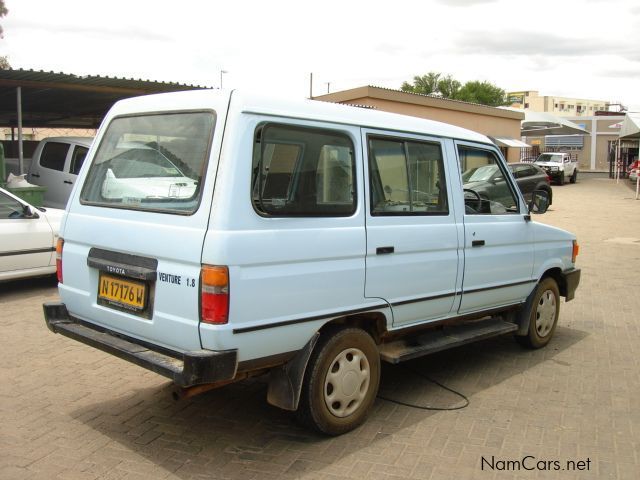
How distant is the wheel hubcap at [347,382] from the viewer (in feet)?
12.4

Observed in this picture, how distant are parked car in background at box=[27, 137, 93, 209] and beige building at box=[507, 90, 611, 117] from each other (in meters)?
95.9

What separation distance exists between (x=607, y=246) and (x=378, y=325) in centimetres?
988

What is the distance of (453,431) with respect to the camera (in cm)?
402

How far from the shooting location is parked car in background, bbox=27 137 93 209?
11.1 m

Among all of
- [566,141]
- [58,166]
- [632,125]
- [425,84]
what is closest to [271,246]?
[58,166]

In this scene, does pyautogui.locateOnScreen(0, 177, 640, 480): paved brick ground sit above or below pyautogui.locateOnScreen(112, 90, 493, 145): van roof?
below

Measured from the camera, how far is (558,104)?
4761 inches

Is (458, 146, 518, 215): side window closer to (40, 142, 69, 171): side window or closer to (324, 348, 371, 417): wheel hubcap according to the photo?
(324, 348, 371, 417): wheel hubcap

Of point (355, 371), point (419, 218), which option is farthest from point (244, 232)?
point (419, 218)

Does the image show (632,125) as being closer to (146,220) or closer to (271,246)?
(271,246)

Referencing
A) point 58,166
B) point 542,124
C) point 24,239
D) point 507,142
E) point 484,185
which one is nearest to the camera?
point 484,185

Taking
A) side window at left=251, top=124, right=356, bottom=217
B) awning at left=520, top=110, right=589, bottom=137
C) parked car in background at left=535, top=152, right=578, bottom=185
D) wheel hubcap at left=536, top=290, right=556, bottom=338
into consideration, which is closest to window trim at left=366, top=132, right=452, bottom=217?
side window at left=251, top=124, right=356, bottom=217

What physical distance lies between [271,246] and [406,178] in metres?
1.34

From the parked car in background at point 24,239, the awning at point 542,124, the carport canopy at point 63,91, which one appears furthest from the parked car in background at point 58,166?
the awning at point 542,124
